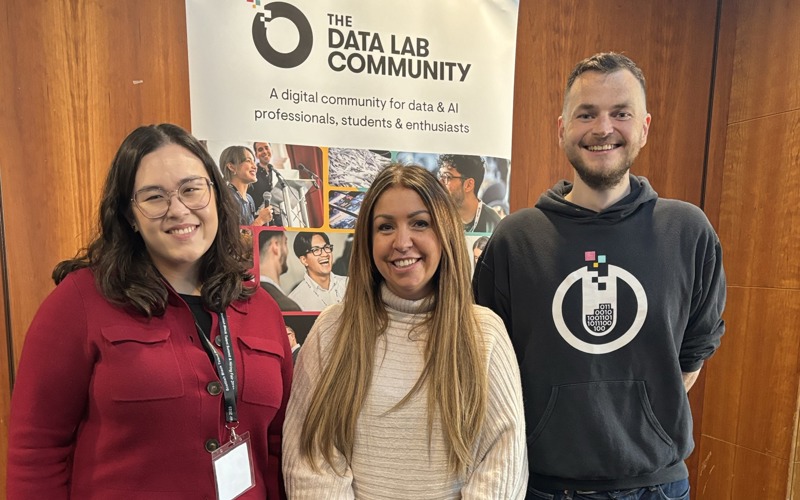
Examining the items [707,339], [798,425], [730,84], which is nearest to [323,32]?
[707,339]

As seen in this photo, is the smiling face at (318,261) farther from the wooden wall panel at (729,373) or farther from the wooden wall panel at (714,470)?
the wooden wall panel at (714,470)

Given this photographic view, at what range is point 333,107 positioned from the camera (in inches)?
69.4

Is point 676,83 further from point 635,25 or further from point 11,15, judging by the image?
point 11,15

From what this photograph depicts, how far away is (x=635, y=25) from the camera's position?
2164 millimetres

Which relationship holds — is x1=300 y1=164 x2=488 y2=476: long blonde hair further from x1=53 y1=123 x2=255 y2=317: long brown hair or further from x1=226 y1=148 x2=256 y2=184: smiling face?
x1=226 y1=148 x2=256 y2=184: smiling face

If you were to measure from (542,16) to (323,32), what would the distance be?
0.98 m

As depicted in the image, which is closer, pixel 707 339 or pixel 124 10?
pixel 707 339

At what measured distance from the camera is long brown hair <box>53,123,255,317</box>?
3.41 ft

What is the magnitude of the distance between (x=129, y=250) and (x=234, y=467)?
0.57m

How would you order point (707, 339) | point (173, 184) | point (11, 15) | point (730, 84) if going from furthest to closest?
point (730, 84) < point (11, 15) < point (707, 339) < point (173, 184)

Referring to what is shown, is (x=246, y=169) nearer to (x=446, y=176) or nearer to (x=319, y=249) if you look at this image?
(x=319, y=249)

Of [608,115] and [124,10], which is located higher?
[124,10]

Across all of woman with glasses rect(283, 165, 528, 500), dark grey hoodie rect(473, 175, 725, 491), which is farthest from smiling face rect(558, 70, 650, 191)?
woman with glasses rect(283, 165, 528, 500)

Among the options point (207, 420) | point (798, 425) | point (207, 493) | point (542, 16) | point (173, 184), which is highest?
point (542, 16)
